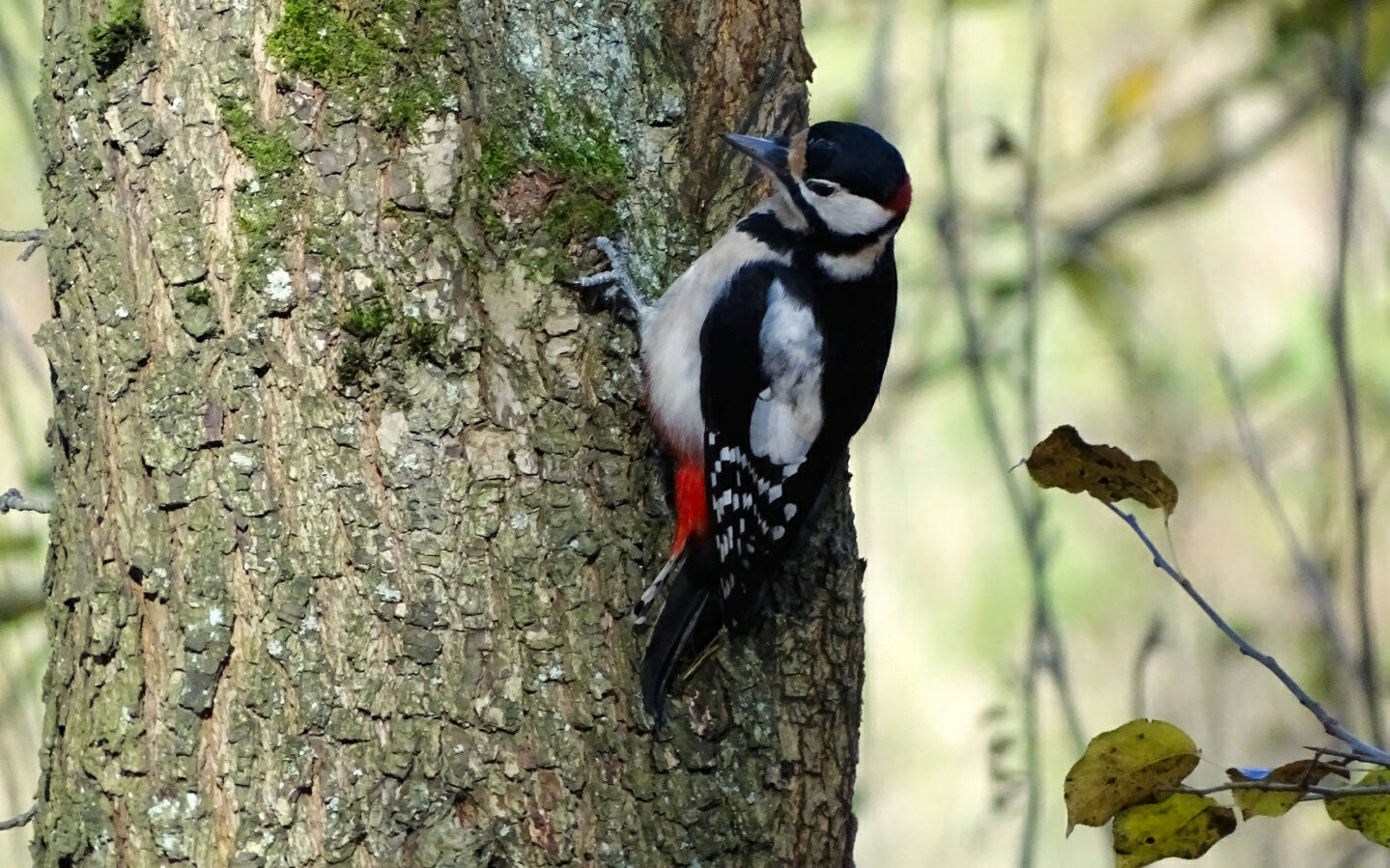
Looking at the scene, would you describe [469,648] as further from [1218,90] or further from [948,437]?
[948,437]

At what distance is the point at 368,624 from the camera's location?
1.88 metres

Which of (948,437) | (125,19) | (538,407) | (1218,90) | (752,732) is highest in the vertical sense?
(948,437)

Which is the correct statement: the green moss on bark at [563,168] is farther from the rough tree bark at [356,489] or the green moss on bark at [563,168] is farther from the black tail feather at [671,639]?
the black tail feather at [671,639]

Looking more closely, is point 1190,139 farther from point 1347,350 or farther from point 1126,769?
point 1126,769

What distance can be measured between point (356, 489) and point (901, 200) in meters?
1.30

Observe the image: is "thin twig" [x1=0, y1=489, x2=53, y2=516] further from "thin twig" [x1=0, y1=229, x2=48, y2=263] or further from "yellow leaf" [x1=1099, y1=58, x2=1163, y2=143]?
"yellow leaf" [x1=1099, y1=58, x2=1163, y2=143]

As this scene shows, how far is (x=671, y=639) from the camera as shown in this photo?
196 cm

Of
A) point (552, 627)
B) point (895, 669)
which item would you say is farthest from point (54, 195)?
point (895, 669)

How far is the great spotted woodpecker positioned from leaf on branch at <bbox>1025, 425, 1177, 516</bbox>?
2.23ft

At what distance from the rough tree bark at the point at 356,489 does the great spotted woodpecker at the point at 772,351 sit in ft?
0.46

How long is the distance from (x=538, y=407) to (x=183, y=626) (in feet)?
1.90

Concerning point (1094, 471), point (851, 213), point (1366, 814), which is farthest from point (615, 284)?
point (1366, 814)

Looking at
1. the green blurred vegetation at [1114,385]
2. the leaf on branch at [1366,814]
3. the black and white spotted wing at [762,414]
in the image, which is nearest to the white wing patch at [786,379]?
the black and white spotted wing at [762,414]

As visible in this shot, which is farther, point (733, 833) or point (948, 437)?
point (948, 437)
